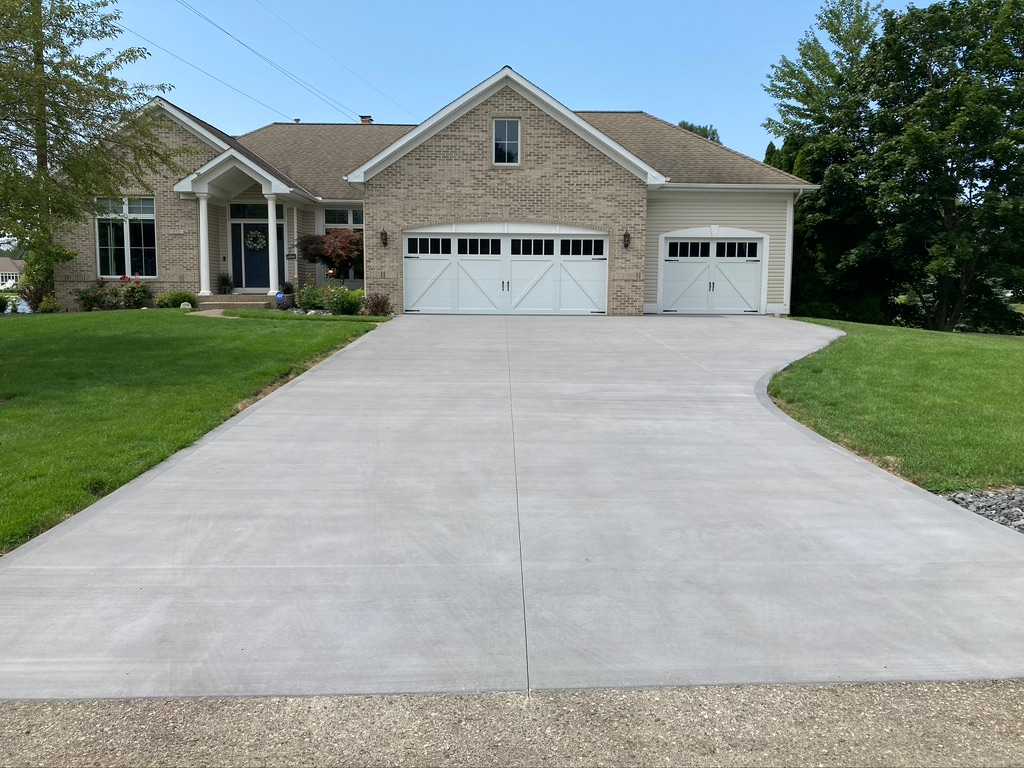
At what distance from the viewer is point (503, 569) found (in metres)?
5.04

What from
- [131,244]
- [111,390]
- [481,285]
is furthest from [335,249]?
[111,390]

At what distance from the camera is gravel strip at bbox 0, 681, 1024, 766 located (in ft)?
10.5

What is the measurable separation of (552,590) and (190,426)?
5.44 m

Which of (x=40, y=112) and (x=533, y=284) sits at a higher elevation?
(x=40, y=112)

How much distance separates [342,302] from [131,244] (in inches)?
308

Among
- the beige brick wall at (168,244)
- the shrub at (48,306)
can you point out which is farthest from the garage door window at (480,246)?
the shrub at (48,306)

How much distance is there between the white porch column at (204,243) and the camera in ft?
80.7

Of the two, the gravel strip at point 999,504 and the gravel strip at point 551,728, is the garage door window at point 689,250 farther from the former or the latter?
the gravel strip at point 551,728

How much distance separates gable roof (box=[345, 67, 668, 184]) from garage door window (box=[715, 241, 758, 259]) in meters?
3.52

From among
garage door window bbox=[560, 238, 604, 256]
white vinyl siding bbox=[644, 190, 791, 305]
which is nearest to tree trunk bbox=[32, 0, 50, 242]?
garage door window bbox=[560, 238, 604, 256]

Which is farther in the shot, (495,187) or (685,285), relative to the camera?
(685,285)

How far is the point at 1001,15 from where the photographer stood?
26.7 m

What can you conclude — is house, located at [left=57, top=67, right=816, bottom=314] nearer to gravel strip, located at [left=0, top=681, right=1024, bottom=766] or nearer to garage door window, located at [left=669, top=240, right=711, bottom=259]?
garage door window, located at [left=669, top=240, right=711, bottom=259]

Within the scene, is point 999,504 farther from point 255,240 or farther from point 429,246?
point 255,240
